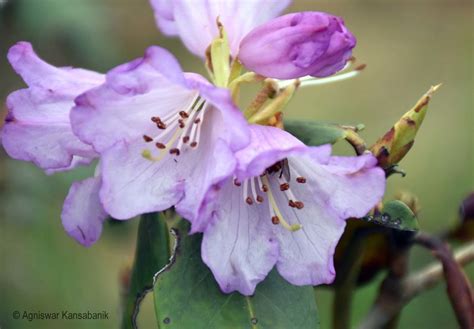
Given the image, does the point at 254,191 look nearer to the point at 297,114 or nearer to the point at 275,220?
the point at 275,220

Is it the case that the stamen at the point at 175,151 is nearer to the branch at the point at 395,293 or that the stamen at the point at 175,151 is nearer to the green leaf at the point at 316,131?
the green leaf at the point at 316,131

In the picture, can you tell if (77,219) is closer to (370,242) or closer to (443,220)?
(370,242)

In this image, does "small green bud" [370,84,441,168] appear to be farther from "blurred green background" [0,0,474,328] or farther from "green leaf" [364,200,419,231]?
"blurred green background" [0,0,474,328]

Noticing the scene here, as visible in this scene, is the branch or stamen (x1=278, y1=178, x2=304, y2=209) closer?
stamen (x1=278, y1=178, x2=304, y2=209)

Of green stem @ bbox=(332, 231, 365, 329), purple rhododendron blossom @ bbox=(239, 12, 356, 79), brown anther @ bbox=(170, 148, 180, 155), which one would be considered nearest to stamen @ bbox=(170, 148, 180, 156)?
brown anther @ bbox=(170, 148, 180, 155)

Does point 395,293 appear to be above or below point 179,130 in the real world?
below

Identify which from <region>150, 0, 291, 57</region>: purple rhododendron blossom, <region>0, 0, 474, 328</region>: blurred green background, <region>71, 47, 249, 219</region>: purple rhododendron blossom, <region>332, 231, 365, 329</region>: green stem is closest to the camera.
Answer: <region>71, 47, 249, 219</region>: purple rhododendron blossom

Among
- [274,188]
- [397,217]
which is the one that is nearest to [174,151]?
[274,188]

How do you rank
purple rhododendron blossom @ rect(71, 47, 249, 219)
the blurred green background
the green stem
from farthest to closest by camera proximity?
the blurred green background
the green stem
purple rhododendron blossom @ rect(71, 47, 249, 219)
